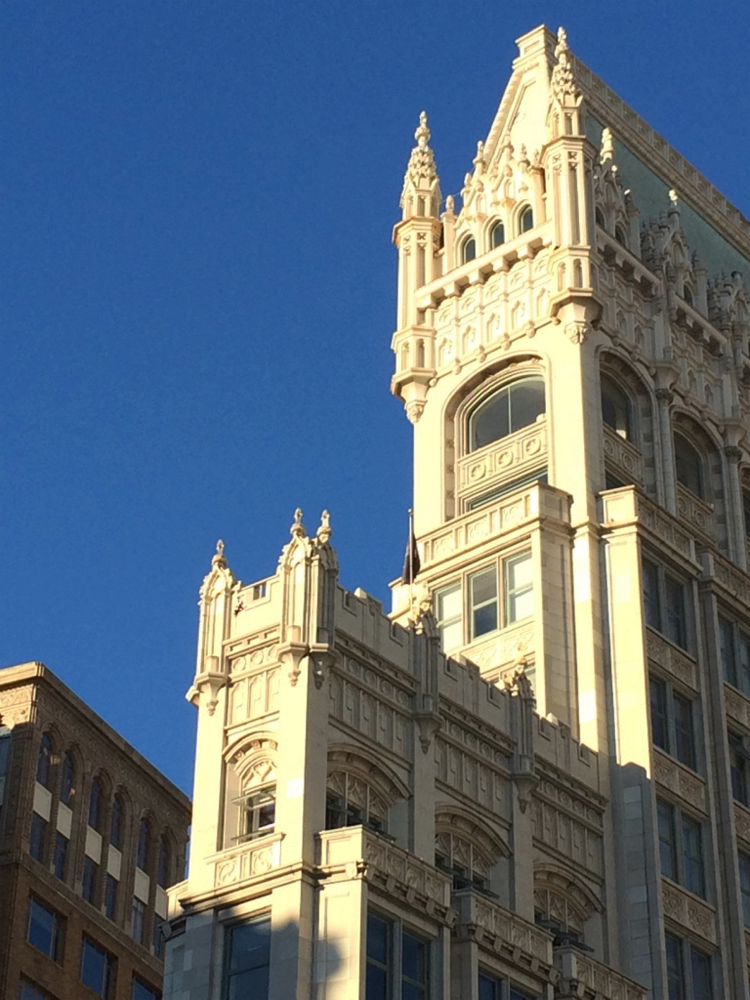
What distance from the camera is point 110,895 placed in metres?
90.2

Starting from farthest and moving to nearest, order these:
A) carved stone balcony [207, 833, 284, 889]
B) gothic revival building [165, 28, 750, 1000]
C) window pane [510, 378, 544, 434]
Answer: window pane [510, 378, 544, 434]
gothic revival building [165, 28, 750, 1000]
carved stone balcony [207, 833, 284, 889]

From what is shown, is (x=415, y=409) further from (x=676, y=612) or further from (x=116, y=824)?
(x=116, y=824)

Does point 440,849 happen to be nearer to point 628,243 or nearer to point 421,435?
point 421,435

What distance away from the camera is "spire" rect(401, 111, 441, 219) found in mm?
Result: 86312

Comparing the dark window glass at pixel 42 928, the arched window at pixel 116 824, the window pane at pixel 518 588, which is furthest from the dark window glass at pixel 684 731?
the arched window at pixel 116 824

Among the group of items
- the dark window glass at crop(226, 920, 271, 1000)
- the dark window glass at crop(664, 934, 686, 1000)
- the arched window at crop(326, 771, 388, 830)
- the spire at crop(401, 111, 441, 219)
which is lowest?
the dark window glass at crop(226, 920, 271, 1000)

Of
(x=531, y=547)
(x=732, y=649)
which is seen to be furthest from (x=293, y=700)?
(x=732, y=649)

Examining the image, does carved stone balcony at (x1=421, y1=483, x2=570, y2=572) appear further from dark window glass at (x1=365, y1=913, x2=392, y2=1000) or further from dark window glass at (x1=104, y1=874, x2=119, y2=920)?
dark window glass at (x1=104, y1=874, x2=119, y2=920)

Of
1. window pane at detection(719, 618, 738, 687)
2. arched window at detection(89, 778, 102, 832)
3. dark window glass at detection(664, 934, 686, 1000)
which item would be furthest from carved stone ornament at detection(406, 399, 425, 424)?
dark window glass at detection(664, 934, 686, 1000)

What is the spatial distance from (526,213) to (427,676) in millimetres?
25822

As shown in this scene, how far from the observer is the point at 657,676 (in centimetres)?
7025

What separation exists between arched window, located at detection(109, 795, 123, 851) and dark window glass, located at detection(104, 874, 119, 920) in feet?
4.93

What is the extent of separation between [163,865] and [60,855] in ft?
25.5

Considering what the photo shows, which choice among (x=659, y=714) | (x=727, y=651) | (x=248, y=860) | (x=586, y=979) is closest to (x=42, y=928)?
(x=659, y=714)
